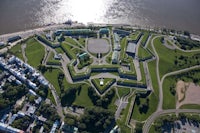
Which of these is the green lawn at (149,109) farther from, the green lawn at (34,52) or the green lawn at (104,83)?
the green lawn at (34,52)

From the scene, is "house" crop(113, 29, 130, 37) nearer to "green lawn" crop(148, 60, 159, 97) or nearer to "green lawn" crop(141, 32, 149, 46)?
"green lawn" crop(141, 32, 149, 46)

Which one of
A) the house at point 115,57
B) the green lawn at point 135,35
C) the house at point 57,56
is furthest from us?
the green lawn at point 135,35

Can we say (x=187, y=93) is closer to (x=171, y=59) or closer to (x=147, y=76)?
(x=147, y=76)

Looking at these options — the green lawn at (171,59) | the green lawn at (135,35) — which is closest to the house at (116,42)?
the green lawn at (135,35)

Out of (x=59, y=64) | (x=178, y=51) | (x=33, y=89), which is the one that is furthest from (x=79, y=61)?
(x=178, y=51)

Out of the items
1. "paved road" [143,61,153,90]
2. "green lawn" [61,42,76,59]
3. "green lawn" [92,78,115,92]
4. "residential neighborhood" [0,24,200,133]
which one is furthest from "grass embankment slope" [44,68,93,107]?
"paved road" [143,61,153,90]

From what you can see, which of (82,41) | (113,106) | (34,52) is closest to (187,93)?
(113,106)
